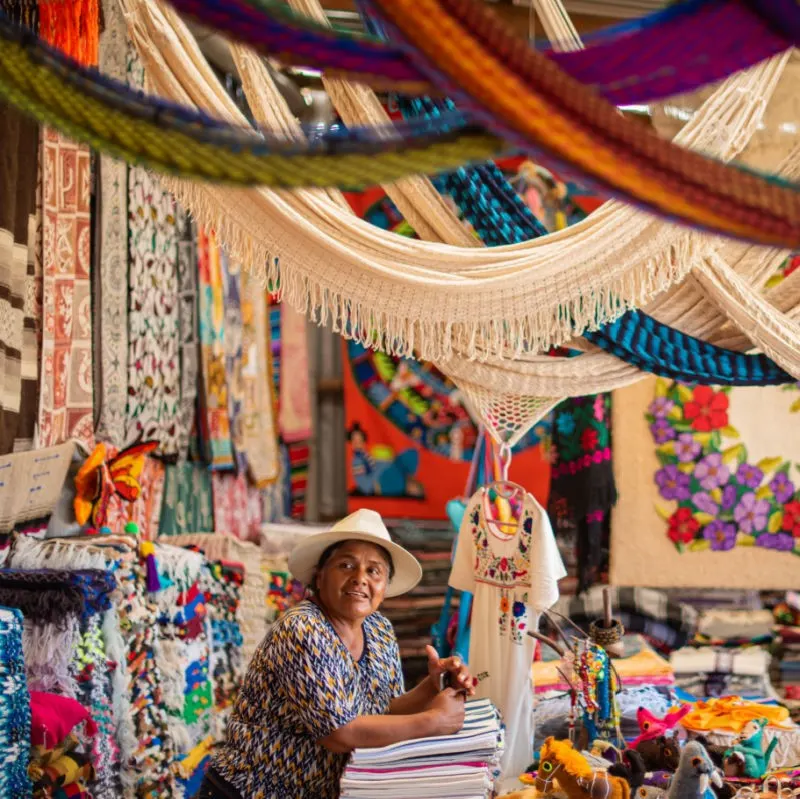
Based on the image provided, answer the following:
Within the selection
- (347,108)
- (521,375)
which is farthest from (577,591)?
(347,108)

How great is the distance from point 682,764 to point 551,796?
0.31 meters

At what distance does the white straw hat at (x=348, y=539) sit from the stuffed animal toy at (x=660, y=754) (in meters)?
0.71

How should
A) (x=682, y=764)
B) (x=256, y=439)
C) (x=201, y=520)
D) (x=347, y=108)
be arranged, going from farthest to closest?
1. (x=256, y=439)
2. (x=201, y=520)
3. (x=347, y=108)
4. (x=682, y=764)

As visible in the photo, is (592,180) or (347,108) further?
(347,108)

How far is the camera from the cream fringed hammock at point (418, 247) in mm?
2359

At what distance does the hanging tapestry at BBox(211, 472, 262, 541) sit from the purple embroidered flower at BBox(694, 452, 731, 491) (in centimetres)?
211

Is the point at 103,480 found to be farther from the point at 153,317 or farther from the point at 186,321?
the point at 186,321

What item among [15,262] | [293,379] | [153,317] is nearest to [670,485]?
[293,379]

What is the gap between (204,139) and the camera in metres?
1.08

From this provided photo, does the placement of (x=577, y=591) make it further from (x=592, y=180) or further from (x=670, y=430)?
(x=592, y=180)

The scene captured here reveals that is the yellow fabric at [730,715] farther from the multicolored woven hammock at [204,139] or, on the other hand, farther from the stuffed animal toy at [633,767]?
the multicolored woven hammock at [204,139]

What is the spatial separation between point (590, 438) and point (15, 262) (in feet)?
9.26

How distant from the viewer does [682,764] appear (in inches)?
89.1

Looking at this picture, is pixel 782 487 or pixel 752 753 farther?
pixel 782 487
